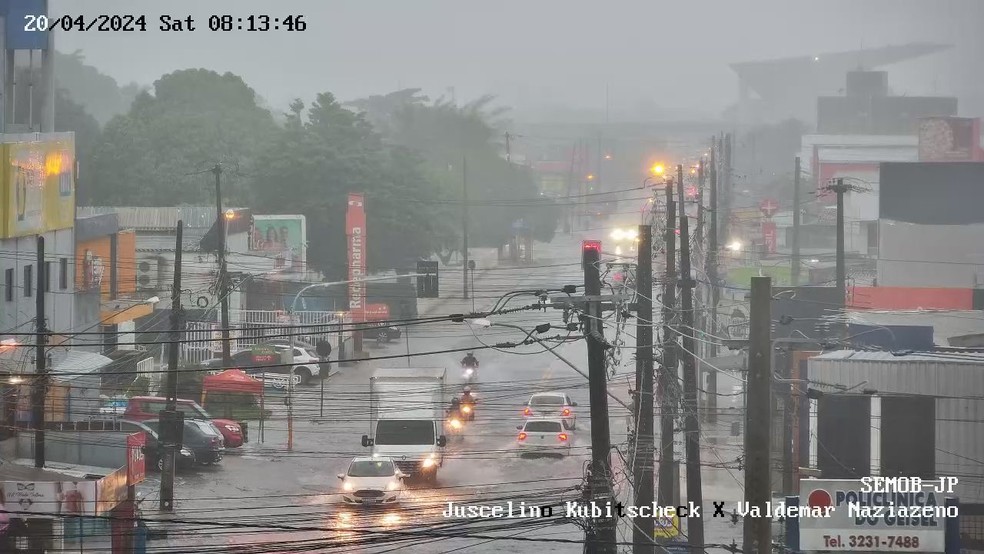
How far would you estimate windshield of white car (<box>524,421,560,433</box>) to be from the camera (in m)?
42.2

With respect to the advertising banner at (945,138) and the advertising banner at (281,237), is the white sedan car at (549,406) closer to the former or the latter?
the advertising banner at (281,237)

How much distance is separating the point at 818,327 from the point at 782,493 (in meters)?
8.28

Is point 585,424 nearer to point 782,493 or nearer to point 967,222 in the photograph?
point 782,493

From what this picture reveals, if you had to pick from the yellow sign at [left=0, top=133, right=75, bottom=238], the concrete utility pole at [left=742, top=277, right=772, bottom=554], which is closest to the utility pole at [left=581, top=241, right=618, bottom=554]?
the concrete utility pole at [left=742, top=277, right=772, bottom=554]

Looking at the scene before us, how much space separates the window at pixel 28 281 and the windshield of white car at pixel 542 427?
15590 mm

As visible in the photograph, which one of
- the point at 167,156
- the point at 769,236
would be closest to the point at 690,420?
the point at 769,236

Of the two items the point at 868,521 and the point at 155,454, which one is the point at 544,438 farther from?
the point at 868,521

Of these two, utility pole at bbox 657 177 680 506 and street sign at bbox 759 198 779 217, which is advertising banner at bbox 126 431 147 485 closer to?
utility pole at bbox 657 177 680 506

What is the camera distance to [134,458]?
31.5m

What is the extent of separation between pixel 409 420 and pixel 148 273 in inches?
1105

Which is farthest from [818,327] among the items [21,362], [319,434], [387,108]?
[387,108]

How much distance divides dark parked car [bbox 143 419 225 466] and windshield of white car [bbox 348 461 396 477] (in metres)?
6.78

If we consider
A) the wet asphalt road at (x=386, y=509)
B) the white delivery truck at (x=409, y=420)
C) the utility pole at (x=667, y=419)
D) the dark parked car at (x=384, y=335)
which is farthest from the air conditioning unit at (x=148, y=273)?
the utility pole at (x=667, y=419)

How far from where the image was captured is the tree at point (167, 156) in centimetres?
9369
